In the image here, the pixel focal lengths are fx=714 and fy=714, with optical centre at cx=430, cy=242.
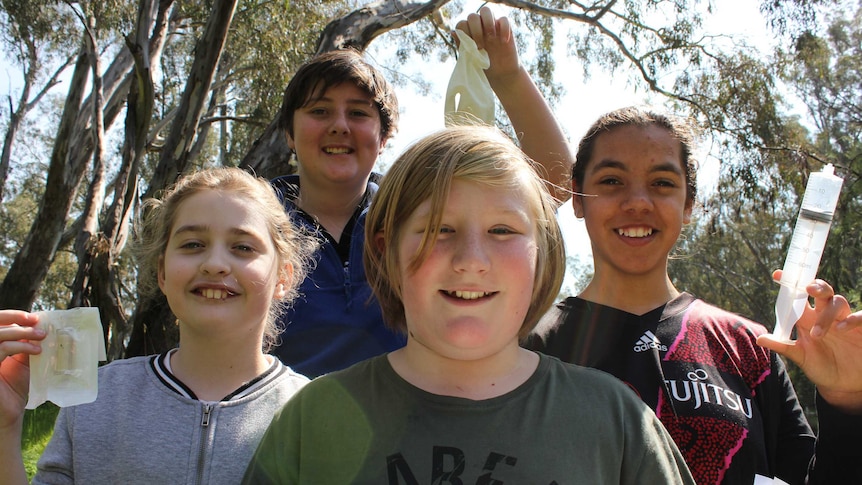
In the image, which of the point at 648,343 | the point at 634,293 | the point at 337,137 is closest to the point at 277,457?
the point at 648,343

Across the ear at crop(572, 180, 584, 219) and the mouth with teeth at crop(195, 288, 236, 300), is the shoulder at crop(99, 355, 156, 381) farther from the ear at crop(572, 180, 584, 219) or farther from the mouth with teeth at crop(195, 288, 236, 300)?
the ear at crop(572, 180, 584, 219)

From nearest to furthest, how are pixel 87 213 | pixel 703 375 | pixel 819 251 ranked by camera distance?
pixel 819 251, pixel 703 375, pixel 87 213

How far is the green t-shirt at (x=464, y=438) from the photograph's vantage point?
1315 millimetres

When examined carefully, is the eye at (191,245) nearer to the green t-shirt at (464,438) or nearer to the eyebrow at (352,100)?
the green t-shirt at (464,438)

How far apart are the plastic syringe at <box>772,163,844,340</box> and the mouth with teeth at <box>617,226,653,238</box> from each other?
493mm

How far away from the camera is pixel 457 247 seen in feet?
4.61

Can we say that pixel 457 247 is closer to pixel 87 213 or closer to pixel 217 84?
pixel 87 213

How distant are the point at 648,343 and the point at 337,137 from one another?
1316 mm

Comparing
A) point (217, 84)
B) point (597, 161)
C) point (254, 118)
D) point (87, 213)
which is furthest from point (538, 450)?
point (217, 84)

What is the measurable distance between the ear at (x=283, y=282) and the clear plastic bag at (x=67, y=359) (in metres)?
0.52

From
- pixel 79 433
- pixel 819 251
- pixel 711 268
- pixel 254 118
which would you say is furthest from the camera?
pixel 711 268

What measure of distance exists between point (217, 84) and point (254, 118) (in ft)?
9.89

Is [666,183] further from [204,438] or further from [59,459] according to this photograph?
[59,459]

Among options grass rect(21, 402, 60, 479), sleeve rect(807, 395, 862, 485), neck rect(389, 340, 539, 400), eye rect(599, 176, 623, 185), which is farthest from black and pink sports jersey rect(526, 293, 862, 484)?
grass rect(21, 402, 60, 479)
